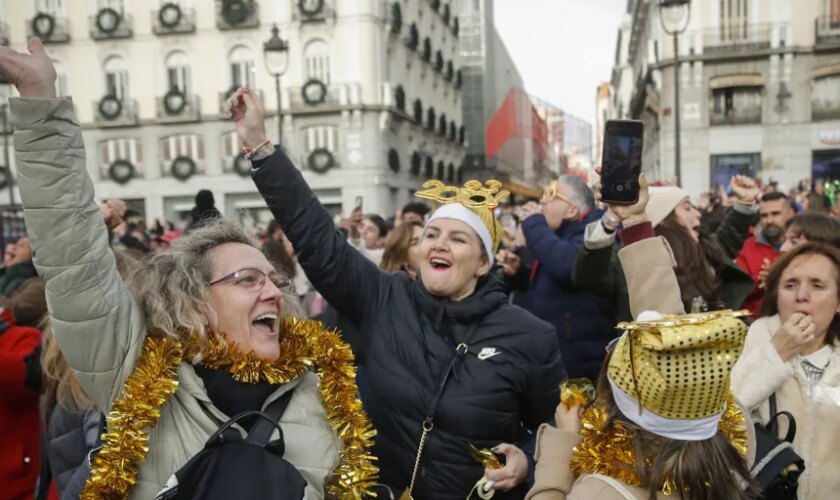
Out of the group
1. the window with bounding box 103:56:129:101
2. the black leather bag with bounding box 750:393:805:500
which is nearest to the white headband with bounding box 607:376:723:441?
the black leather bag with bounding box 750:393:805:500

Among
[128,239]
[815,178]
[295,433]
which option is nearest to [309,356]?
[295,433]

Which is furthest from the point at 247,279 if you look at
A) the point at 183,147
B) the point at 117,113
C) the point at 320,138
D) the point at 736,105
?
the point at 117,113

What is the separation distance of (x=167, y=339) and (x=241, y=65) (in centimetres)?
2871

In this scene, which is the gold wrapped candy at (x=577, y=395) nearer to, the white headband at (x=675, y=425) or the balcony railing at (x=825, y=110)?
the white headband at (x=675, y=425)

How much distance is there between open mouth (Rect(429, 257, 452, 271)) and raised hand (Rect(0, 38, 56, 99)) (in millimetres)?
1562

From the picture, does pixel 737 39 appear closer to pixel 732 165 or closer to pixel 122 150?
pixel 732 165

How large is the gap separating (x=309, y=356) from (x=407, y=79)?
31.0 metres

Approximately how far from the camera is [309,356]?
2.46m

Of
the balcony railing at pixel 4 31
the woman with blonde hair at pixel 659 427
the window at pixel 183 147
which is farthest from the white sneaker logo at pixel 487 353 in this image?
the balcony railing at pixel 4 31

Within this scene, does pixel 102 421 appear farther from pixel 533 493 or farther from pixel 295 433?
pixel 533 493

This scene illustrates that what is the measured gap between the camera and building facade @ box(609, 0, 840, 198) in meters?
26.0

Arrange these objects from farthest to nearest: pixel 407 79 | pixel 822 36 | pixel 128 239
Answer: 1. pixel 407 79
2. pixel 822 36
3. pixel 128 239

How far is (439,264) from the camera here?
293 cm

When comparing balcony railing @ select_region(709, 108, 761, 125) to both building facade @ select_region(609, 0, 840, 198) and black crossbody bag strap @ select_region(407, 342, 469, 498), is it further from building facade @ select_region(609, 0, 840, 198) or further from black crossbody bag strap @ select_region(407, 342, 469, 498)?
black crossbody bag strap @ select_region(407, 342, 469, 498)
